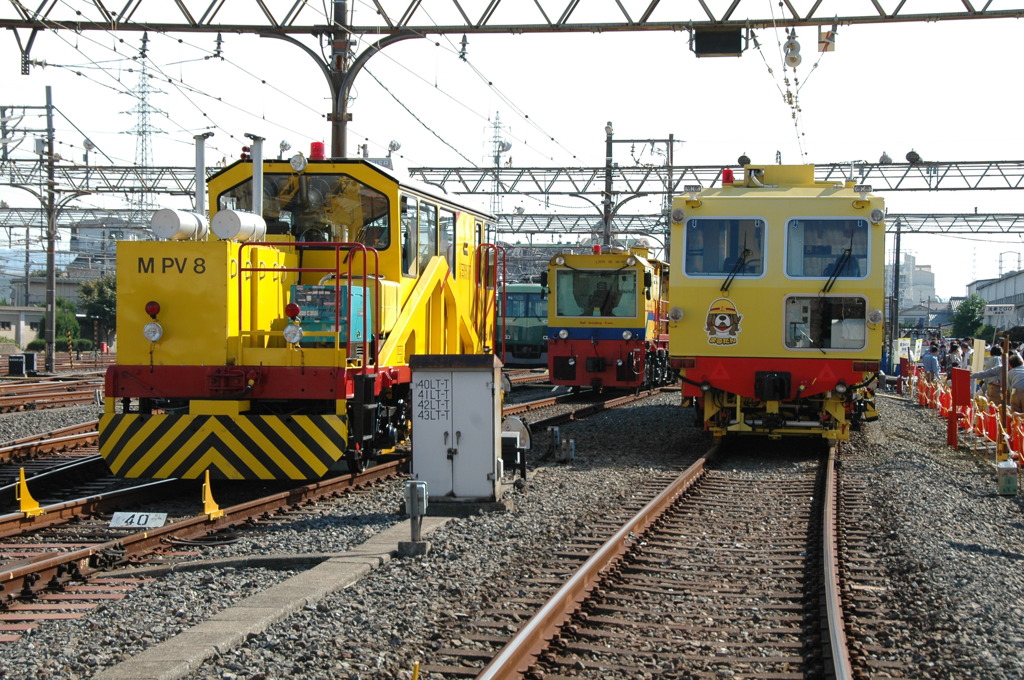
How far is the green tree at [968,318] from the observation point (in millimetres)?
70188

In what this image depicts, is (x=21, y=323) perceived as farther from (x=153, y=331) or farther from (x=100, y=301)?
(x=153, y=331)

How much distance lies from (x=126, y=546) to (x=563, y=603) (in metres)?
3.50

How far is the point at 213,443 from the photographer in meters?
9.84

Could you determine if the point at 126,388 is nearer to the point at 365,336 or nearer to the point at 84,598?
the point at 365,336

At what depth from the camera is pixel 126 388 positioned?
1009 centimetres

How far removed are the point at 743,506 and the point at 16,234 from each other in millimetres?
52717

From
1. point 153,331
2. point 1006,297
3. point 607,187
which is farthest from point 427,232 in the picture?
point 1006,297

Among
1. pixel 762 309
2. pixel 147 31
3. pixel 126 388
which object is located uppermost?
pixel 147 31

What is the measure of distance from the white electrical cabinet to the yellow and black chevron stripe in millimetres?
979

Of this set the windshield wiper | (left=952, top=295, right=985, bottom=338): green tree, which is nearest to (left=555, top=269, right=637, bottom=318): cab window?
the windshield wiper

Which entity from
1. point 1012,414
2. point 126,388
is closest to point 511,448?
point 126,388

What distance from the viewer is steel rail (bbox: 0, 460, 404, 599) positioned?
6645 millimetres

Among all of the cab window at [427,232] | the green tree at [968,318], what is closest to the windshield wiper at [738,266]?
the cab window at [427,232]

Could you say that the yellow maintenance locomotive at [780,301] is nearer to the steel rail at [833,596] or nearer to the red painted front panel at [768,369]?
the red painted front panel at [768,369]
